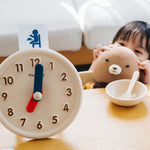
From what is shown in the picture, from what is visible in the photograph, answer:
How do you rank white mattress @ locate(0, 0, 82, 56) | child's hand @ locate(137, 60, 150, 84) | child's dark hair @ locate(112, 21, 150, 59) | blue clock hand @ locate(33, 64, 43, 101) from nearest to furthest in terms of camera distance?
blue clock hand @ locate(33, 64, 43, 101) → child's hand @ locate(137, 60, 150, 84) → child's dark hair @ locate(112, 21, 150, 59) → white mattress @ locate(0, 0, 82, 56)

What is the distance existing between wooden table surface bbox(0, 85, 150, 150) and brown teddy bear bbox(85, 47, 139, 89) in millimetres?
163

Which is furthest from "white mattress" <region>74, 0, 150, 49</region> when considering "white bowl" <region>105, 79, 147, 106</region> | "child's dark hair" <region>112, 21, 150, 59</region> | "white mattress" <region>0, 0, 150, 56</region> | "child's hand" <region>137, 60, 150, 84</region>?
"white bowl" <region>105, 79, 147, 106</region>

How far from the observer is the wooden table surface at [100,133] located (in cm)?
63

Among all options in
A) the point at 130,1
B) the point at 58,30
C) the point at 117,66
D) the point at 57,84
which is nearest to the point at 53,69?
the point at 57,84

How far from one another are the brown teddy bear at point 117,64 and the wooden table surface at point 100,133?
0.16m

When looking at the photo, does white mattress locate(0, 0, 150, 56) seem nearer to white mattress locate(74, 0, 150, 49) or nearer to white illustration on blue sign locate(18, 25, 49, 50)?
white mattress locate(74, 0, 150, 49)

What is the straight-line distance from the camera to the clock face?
1.94 feet

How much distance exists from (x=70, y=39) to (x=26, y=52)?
1165 millimetres

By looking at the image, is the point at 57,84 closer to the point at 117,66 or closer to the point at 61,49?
the point at 117,66

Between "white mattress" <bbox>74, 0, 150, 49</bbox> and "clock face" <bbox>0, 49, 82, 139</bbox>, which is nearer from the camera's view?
"clock face" <bbox>0, 49, 82, 139</bbox>

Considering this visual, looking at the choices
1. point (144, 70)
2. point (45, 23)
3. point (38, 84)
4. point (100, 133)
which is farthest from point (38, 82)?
point (45, 23)

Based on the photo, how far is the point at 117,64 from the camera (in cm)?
91

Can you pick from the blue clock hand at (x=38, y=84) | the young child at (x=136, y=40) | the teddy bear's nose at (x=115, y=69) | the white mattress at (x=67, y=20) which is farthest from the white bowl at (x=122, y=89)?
the white mattress at (x=67, y=20)

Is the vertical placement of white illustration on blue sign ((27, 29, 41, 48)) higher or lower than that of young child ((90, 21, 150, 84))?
higher
